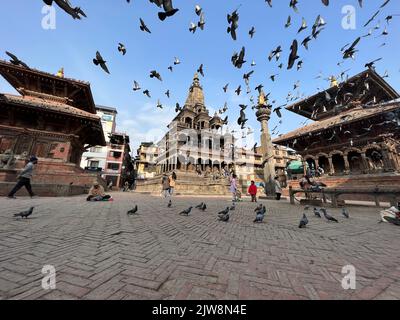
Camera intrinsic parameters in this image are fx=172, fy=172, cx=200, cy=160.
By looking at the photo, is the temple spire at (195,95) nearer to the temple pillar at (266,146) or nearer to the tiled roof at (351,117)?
the temple pillar at (266,146)

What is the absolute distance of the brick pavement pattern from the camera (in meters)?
1.65

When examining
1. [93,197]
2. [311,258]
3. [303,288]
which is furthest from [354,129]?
[93,197]

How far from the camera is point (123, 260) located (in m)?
2.31

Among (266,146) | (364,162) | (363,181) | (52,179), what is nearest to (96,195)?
(52,179)

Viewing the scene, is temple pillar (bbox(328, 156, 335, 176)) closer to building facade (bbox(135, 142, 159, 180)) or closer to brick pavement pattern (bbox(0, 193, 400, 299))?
brick pavement pattern (bbox(0, 193, 400, 299))

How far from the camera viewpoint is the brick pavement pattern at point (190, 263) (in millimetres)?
1653

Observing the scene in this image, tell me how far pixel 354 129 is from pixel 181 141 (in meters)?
26.0

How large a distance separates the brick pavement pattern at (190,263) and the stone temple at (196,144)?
2436 centimetres

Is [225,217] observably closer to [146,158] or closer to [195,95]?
[195,95]

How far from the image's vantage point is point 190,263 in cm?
229

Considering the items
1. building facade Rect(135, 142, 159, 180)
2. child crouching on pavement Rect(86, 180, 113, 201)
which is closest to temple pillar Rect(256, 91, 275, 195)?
child crouching on pavement Rect(86, 180, 113, 201)

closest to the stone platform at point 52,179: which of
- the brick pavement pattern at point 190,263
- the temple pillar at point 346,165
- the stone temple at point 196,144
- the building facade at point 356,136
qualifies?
the brick pavement pattern at point 190,263

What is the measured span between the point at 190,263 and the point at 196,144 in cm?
3316
